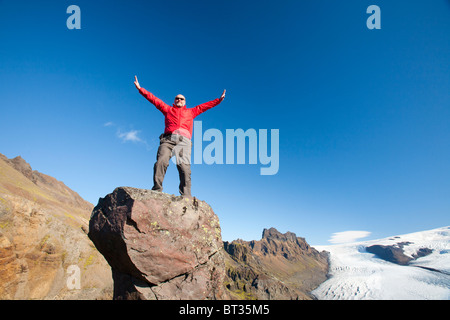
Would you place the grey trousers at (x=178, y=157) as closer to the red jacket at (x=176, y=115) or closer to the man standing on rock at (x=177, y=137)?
the man standing on rock at (x=177, y=137)

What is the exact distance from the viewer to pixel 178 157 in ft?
30.1

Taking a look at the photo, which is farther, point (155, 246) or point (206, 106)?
point (206, 106)

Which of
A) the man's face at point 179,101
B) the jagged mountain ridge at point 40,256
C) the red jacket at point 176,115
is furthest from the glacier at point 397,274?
the man's face at point 179,101

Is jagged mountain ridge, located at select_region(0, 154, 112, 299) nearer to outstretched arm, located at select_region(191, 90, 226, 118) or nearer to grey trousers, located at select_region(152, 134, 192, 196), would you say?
grey trousers, located at select_region(152, 134, 192, 196)

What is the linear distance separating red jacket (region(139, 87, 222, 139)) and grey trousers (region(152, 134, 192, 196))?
303 mm

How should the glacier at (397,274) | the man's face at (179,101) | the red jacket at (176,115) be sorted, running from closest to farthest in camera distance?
1. the red jacket at (176,115)
2. the man's face at (179,101)
3. the glacier at (397,274)

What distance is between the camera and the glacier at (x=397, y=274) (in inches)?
4477

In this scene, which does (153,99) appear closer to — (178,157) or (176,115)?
(176,115)

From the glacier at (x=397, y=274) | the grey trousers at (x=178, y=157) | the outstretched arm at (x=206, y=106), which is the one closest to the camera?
the grey trousers at (x=178, y=157)

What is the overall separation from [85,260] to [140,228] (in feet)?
244

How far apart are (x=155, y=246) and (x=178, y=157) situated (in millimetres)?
3579

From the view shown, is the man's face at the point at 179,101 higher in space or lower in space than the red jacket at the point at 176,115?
higher

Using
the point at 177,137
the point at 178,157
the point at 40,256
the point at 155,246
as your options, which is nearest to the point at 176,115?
the point at 177,137

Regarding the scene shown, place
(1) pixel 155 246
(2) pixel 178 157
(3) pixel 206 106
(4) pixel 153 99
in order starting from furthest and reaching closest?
(3) pixel 206 106, (4) pixel 153 99, (2) pixel 178 157, (1) pixel 155 246
